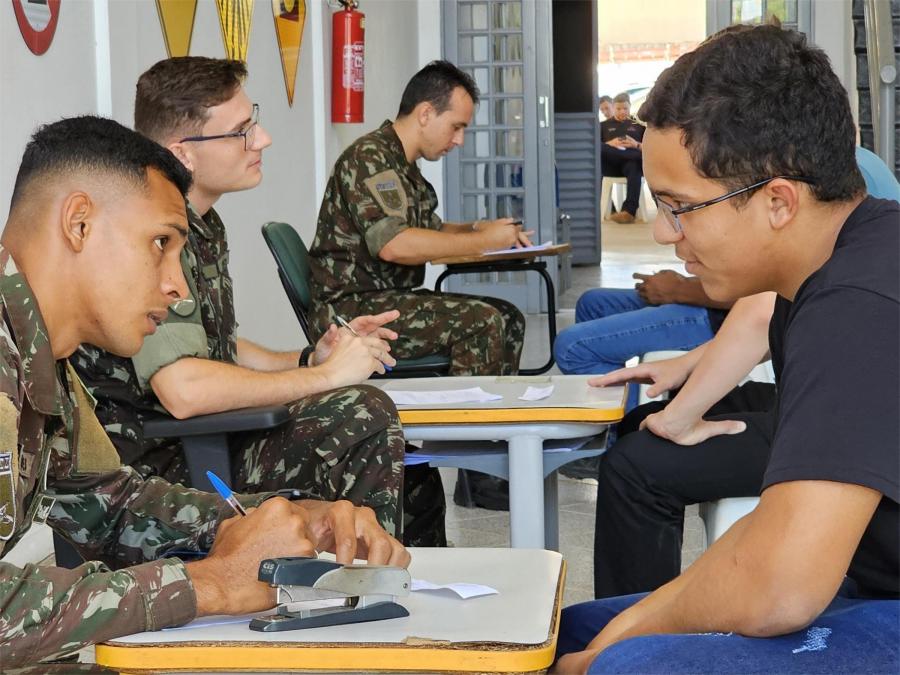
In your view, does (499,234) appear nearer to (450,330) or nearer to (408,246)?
(408,246)

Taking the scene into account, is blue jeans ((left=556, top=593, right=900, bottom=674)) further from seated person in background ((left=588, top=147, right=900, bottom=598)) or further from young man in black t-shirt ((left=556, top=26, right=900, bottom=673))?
seated person in background ((left=588, top=147, right=900, bottom=598))

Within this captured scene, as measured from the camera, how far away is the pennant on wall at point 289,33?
5355 mm

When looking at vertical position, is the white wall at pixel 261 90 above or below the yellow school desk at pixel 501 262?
above

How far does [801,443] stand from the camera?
1102mm

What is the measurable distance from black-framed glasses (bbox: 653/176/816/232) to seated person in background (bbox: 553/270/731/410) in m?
2.26

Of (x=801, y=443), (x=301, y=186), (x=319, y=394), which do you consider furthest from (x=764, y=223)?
(x=301, y=186)

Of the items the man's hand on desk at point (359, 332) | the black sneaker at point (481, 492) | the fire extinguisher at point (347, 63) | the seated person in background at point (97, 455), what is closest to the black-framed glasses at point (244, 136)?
the man's hand on desk at point (359, 332)

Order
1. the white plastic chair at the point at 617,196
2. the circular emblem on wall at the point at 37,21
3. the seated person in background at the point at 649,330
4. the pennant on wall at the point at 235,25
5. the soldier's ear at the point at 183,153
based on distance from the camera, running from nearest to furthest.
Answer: the soldier's ear at the point at 183,153
the circular emblem on wall at the point at 37,21
the seated person in background at the point at 649,330
the pennant on wall at the point at 235,25
the white plastic chair at the point at 617,196

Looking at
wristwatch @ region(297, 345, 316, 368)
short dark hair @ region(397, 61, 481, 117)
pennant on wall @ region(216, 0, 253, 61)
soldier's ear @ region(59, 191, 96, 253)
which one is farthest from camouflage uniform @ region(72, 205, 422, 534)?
pennant on wall @ region(216, 0, 253, 61)

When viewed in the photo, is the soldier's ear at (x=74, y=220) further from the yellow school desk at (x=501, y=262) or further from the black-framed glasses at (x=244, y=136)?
the yellow school desk at (x=501, y=262)

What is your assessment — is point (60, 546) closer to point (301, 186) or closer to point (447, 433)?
point (447, 433)

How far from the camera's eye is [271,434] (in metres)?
2.41

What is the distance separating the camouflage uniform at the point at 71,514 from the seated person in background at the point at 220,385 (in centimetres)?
60

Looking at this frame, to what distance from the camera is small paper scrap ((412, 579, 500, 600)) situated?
1248 mm
